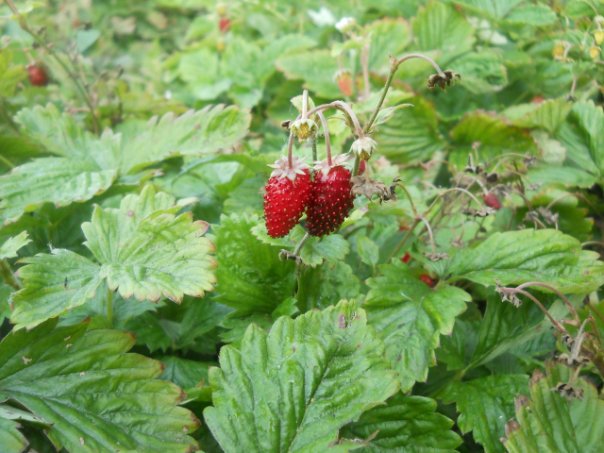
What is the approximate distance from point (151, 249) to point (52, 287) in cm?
20

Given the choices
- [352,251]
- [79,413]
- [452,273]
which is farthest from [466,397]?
[79,413]

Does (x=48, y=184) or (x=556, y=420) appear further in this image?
(x=48, y=184)

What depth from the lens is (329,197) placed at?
1165 mm

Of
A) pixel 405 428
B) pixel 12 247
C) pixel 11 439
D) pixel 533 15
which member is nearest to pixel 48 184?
pixel 12 247

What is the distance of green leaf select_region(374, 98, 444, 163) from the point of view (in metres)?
2.12

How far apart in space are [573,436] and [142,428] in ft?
2.57

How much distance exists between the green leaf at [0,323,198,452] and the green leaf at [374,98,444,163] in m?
1.18

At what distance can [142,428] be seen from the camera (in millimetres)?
1166

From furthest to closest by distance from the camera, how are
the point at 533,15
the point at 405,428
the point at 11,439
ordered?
the point at 533,15 < the point at 405,428 < the point at 11,439

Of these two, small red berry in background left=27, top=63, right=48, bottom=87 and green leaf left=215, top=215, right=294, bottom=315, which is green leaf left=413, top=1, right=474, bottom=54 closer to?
green leaf left=215, top=215, right=294, bottom=315

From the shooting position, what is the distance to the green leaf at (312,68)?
7.84 ft

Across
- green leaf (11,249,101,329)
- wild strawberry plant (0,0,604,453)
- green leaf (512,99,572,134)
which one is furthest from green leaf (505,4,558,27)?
green leaf (11,249,101,329)

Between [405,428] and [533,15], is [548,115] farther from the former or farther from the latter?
[405,428]

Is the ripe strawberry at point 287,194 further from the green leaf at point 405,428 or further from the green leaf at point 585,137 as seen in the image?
the green leaf at point 585,137
